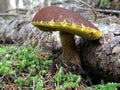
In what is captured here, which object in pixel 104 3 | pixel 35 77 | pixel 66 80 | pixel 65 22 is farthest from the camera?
pixel 104 3

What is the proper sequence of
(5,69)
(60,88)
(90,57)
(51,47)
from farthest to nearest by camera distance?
(51,47), (90,57), (5,69), (60,88)

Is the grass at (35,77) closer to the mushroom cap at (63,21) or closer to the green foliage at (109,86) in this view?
the green foliage at (109,86)

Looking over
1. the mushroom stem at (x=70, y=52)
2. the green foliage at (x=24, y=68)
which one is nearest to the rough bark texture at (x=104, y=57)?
the mushroom stem at (x=70, y=52)

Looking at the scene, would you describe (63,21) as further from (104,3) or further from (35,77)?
(104,3)

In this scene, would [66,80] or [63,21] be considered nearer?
[63,21]

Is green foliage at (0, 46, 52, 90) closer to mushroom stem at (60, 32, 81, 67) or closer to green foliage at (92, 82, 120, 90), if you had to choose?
mushroom stem at (60, 32, 81, 67)

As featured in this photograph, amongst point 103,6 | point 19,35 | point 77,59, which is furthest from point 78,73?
point 103,6

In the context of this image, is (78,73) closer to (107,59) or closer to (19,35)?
(107,59)

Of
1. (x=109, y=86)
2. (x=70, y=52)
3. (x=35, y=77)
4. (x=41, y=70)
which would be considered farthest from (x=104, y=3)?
(x=35, y=77)
